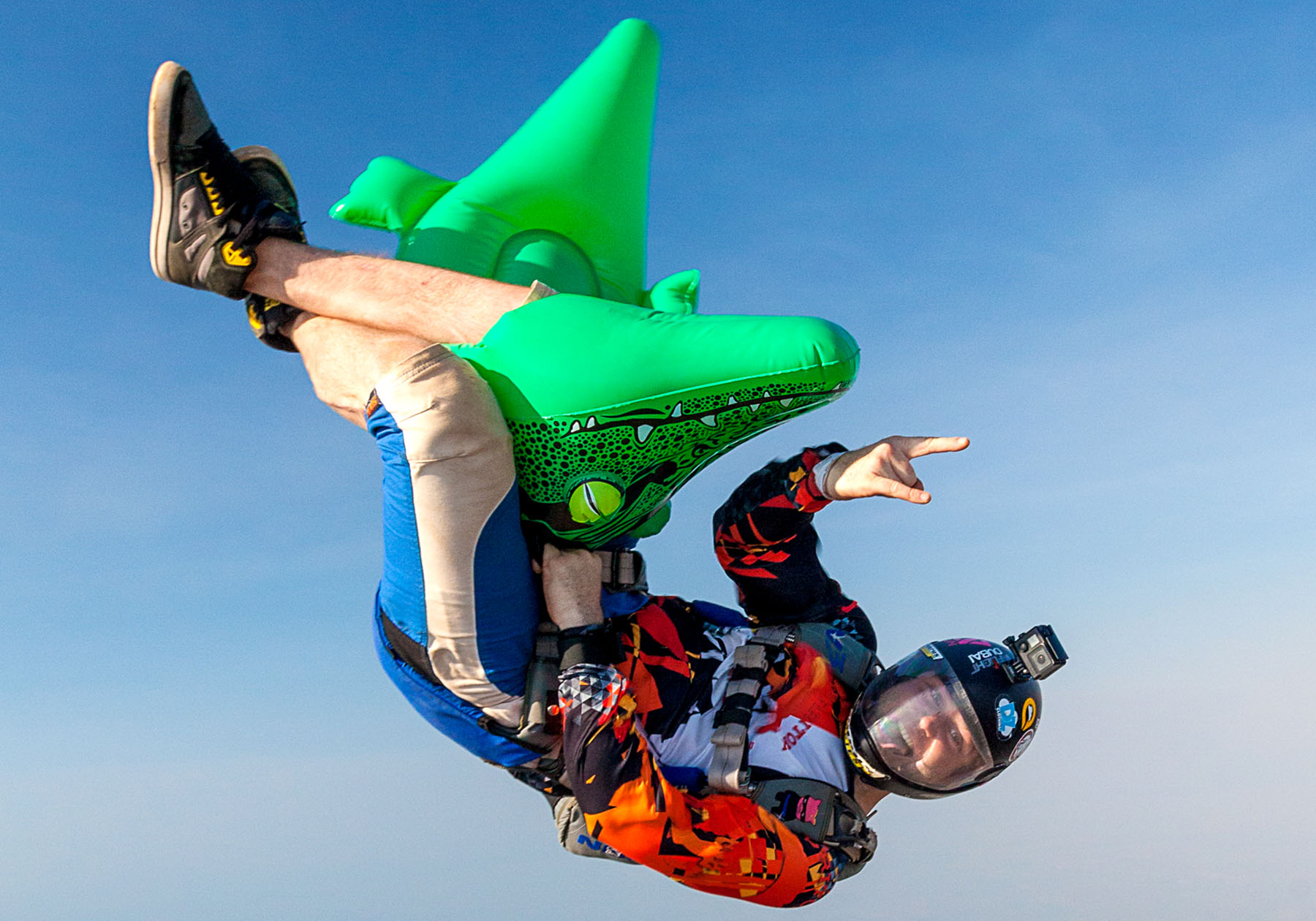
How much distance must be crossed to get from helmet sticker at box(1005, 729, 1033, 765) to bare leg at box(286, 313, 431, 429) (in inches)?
82.6

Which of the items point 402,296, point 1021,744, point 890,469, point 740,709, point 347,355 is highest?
point 402,296

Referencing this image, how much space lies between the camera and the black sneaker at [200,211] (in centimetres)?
287

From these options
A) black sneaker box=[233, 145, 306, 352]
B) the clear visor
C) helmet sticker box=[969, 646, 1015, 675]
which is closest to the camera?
black sneaker box=[233, 145, 306, 352]

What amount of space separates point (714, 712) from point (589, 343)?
47.2 inches

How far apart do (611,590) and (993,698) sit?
3.92 feet

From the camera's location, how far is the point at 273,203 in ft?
9.95

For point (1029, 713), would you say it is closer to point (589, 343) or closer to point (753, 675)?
point (753, 675)

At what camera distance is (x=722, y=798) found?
305 centimetres

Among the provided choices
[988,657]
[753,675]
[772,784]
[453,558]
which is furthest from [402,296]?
[988,657]

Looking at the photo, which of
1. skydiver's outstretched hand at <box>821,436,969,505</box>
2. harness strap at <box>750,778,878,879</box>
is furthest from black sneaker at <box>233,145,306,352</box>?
harness strap at <box>750,778,878,879</box>

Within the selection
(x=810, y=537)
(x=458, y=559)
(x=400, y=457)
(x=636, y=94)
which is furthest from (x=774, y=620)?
(x=636, y=94)

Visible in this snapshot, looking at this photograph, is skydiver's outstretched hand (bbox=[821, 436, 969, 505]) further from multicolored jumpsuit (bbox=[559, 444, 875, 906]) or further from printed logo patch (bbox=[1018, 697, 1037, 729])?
printed logo patch (bbox=[1018, 697, 1037, 729])

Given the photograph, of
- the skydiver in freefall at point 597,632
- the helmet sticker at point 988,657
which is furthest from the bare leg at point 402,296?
the helmet sticker at point 988,657

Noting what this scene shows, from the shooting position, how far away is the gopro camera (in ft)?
11.2
